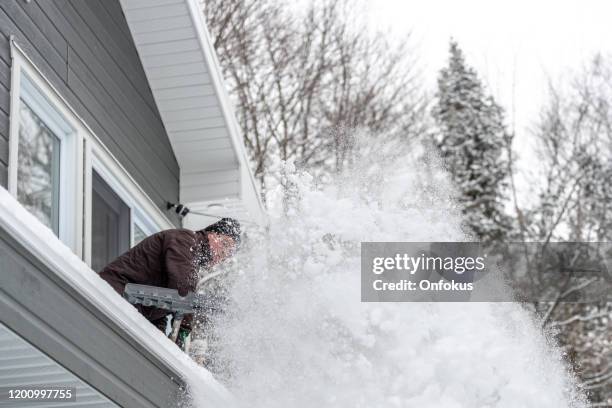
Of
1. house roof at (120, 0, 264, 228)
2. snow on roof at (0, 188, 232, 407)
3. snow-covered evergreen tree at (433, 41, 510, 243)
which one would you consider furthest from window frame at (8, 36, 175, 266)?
snow-covered evergreen tree at (433, 41, 510, 243)

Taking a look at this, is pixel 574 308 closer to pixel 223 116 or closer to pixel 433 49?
pixel 433 49

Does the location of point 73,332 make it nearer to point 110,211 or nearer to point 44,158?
point 44,158

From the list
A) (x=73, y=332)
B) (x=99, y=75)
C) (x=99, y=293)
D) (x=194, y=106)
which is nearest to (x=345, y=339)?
(x=99, y=293)

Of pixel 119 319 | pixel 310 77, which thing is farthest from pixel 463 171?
pixel 119 319

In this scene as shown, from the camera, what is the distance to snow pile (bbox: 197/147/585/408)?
189 inches

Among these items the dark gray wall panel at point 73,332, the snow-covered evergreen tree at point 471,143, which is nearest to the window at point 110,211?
the dark gray wall panel at point 73,332

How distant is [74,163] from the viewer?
217 inches

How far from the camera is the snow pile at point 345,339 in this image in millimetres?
4805

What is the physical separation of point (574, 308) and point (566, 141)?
134 inches

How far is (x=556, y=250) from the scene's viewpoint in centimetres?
1714

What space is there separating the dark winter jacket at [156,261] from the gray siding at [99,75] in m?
0.87

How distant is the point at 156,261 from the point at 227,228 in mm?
550

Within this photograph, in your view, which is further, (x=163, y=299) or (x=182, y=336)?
(x=182, y=336)

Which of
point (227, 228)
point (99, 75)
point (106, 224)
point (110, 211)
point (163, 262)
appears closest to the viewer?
point (163, 262)
